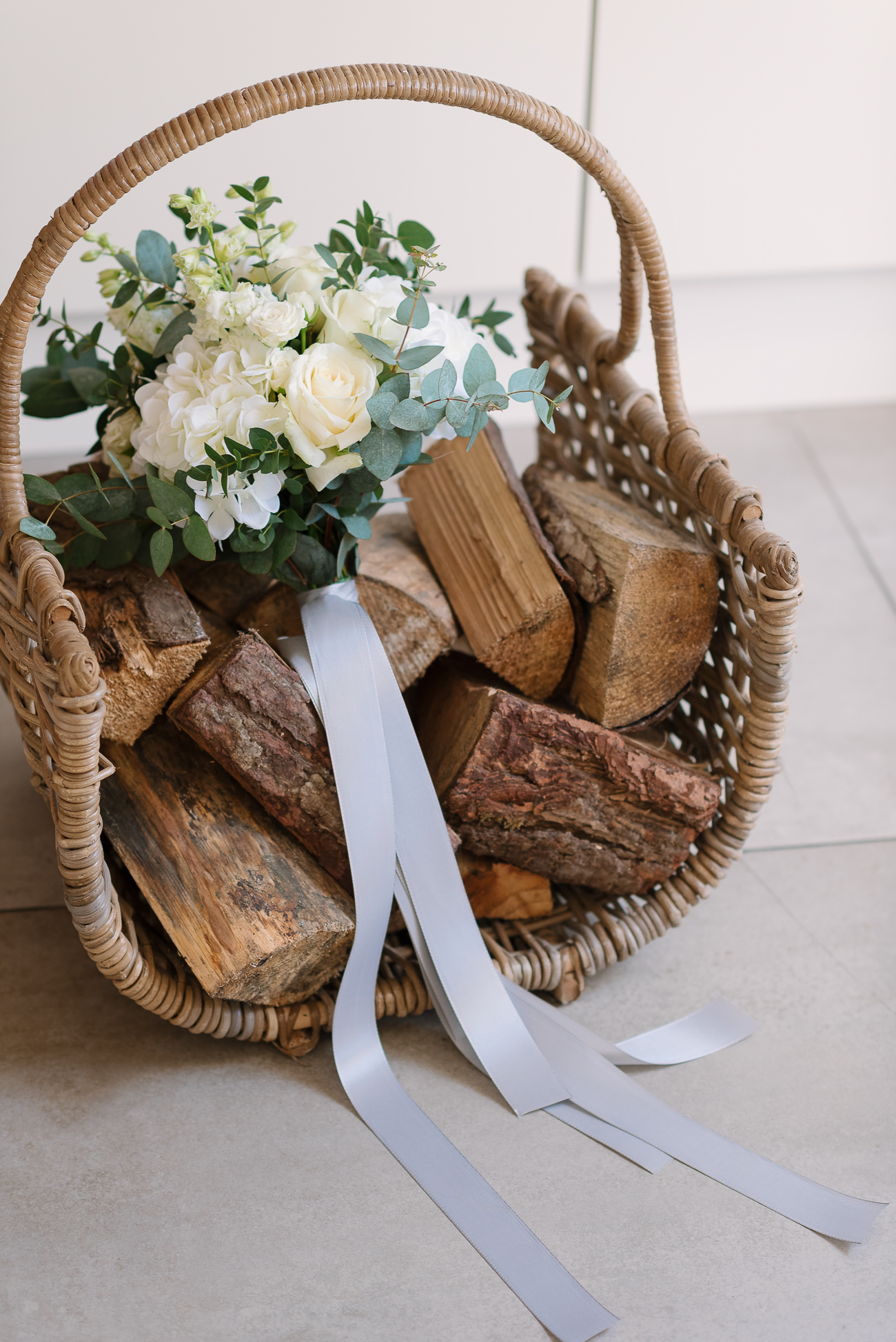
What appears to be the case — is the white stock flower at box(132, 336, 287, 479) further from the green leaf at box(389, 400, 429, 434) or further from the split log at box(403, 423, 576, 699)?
the split log at box(403, 423, 576, 699)

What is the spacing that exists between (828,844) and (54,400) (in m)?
0.81

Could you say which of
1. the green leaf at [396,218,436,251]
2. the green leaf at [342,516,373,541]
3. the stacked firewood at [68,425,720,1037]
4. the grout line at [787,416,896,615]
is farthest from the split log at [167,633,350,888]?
the grout line at [787,416,896,615]

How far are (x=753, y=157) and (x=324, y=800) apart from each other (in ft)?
4.06

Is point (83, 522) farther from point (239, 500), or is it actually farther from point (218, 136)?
point (218, 136)

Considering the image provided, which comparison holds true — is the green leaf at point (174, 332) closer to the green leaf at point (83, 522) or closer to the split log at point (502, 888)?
the green leaf at point (83, 522)

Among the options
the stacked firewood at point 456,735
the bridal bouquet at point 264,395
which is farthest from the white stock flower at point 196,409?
the stacked firewood at point 456,735

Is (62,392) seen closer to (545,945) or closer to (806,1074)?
(545,945)

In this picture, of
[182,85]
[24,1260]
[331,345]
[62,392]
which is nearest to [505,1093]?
[24,1260]

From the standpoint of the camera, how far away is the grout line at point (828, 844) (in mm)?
1075

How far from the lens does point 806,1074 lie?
33.8 inches

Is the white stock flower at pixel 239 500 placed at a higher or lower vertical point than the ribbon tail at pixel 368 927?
higher

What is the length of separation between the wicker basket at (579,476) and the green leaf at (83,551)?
88 mm

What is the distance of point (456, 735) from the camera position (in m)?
0.87

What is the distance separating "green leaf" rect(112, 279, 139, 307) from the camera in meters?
0.84
